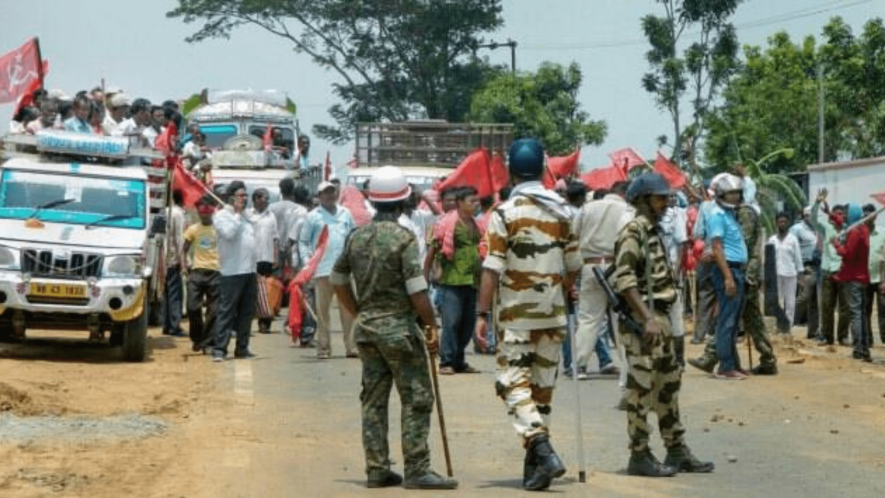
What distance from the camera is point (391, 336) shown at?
1098 cm

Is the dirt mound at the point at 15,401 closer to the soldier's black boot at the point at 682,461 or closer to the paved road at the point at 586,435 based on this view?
the paved road at the point at 586,435

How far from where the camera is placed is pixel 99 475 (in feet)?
38.7

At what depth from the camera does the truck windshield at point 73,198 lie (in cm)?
2006

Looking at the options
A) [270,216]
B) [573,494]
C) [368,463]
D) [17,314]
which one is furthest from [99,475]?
[270,216]

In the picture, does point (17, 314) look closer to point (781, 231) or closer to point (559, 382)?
point (559, 382)

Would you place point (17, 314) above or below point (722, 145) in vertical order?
below

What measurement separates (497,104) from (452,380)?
43.1m

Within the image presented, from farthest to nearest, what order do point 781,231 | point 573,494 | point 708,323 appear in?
point 781,231
point 708,323
point 573,494

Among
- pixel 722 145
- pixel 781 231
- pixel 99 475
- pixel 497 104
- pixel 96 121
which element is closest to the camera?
pixel 99 475

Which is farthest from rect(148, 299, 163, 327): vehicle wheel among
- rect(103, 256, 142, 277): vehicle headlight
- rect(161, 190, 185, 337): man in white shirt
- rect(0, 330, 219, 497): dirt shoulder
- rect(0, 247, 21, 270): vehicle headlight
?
rect(0, 247, 21, 270): vehicle headlight

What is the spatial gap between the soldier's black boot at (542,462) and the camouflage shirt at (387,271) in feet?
3.54

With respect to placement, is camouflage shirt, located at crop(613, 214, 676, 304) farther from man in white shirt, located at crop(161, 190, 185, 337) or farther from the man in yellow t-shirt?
man in white shirt, located at crop(161, 190, 185, 337)

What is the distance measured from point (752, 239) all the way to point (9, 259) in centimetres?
745

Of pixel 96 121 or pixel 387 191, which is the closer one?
pixel 387 191
